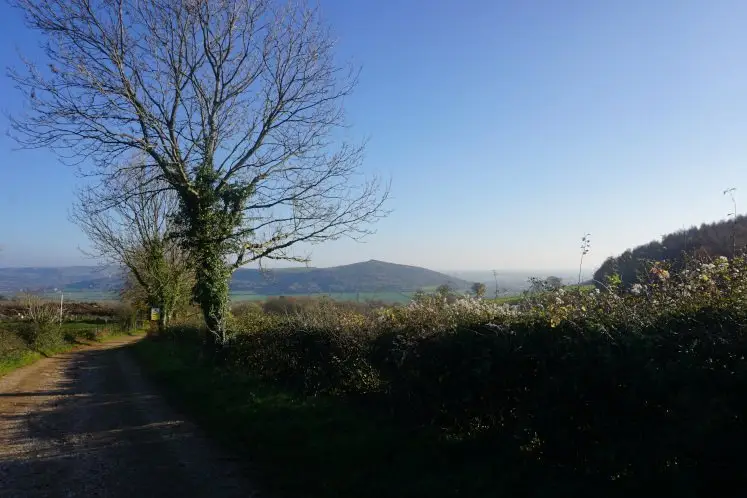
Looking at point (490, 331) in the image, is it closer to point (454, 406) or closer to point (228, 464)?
point (454, 406)

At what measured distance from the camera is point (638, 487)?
444cm

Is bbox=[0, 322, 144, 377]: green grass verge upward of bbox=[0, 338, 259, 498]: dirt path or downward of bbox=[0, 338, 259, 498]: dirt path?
downward

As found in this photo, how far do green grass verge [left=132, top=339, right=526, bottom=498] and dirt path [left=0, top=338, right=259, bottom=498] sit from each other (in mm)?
501

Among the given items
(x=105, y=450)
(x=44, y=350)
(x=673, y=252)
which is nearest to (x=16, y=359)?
(x=44, y=350)

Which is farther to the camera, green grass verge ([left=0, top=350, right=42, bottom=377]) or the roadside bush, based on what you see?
green grass verge ([left=0, top=350, right=42, bottom=377])

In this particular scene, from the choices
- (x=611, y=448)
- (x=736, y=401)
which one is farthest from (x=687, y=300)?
(x=611, y=448)

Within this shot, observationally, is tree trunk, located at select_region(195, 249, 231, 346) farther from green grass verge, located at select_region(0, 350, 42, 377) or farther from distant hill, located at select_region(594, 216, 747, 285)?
distant hill, located at select_region(594, 216, 747, 285)

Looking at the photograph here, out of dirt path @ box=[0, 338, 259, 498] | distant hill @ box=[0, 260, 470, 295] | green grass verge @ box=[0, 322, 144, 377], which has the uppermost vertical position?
distant hill @ box=[0, 260, 470, 295]

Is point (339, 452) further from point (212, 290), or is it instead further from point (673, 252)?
point (212, 290)

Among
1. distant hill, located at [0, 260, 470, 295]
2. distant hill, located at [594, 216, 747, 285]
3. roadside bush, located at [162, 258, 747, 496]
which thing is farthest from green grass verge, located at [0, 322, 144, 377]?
distant hill, located at [594, 216, 747, 285]

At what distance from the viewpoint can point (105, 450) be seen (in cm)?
863

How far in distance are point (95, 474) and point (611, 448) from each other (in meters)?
6.76

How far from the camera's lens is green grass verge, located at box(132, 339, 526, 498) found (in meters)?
5.83

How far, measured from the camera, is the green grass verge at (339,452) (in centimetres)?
583
